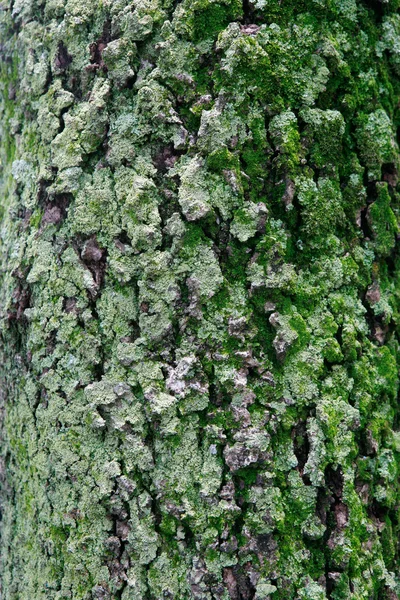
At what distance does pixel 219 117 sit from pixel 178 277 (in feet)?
1.22

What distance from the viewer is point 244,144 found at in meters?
1.25

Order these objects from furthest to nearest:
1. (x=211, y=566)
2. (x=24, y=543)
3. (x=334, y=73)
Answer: (x=24, y=543), (x=334, y=73), (x=211, y=566)

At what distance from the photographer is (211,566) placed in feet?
3.88

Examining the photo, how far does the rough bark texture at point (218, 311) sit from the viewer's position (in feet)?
3.97

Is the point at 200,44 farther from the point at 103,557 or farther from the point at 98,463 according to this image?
the point at 103,557

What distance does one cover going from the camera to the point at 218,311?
4.05ft

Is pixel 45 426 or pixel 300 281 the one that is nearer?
pixel 300 281

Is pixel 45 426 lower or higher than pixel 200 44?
lower

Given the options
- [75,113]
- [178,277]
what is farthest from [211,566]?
[75,113]

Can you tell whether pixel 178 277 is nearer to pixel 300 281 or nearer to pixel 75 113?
pixel 300 281

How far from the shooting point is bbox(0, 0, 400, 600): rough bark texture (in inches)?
47.6

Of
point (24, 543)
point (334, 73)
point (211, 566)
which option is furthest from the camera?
point (24, 543)

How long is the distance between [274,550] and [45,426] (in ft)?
2.06

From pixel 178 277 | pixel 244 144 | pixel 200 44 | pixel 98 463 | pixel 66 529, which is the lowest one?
pixel 66 529
